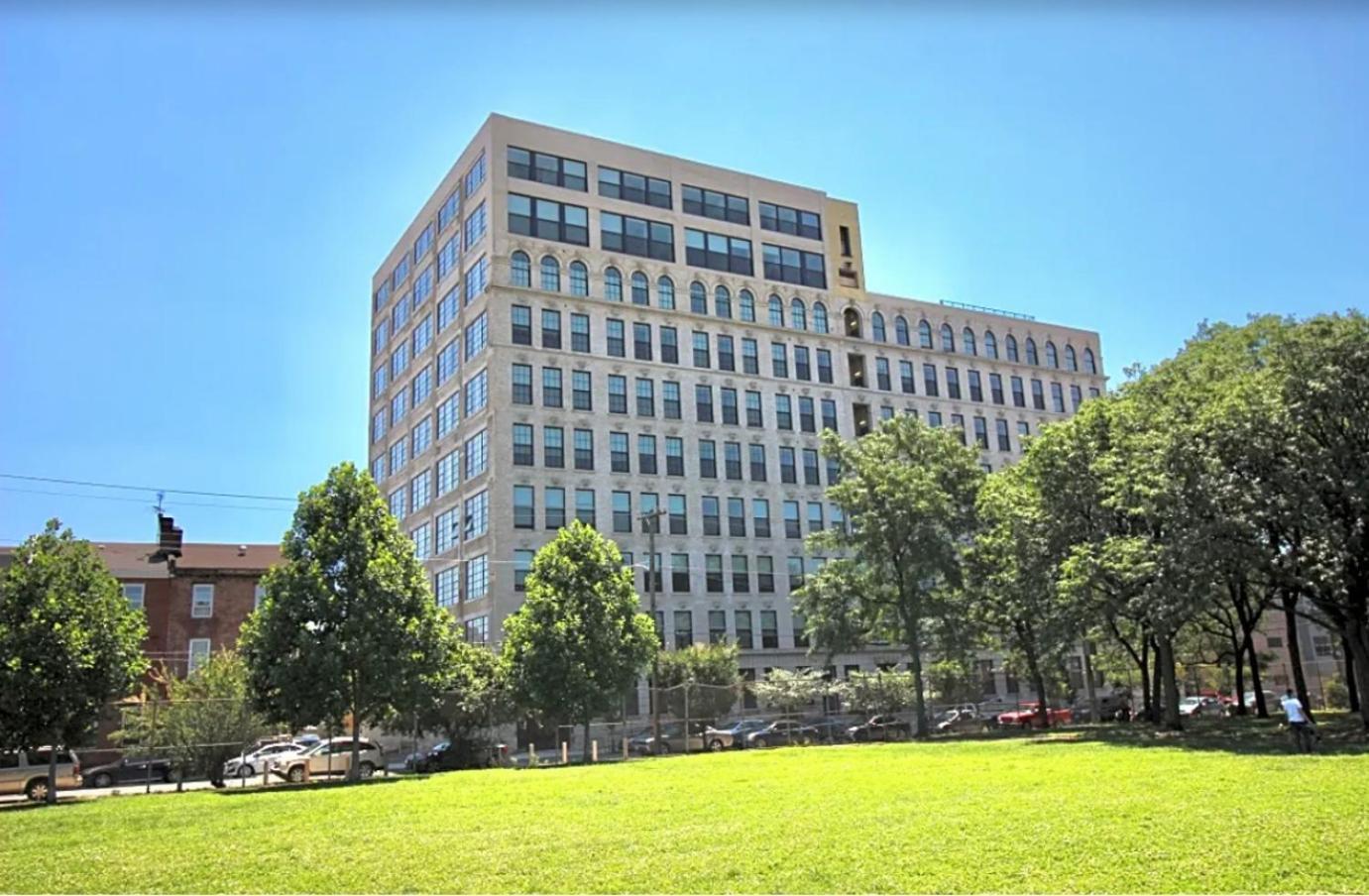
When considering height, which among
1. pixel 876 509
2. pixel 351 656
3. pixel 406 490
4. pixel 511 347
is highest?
pixel 511 347

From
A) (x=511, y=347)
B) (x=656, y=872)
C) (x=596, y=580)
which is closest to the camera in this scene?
(x=656, y=872)

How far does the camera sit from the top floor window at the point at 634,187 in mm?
66312

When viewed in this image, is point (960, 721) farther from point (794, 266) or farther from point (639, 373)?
point (794, 266)

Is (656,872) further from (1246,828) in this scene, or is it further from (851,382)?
(851,382)

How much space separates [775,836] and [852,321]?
6428 cm

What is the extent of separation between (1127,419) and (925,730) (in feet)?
55.1

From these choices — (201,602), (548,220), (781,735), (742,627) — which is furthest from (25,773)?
(548,220)

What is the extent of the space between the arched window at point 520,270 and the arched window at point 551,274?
0.97 m

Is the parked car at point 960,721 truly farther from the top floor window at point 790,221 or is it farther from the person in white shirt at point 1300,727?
the top floor window at point 790,221

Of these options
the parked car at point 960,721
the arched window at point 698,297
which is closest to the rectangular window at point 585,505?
the arched window at point 698,297

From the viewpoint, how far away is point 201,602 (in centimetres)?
Result: 5653

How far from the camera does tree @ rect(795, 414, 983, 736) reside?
45.5m

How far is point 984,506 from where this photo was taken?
42125mm

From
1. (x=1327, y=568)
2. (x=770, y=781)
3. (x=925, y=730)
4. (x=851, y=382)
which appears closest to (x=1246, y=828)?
(x=770, y=781)
